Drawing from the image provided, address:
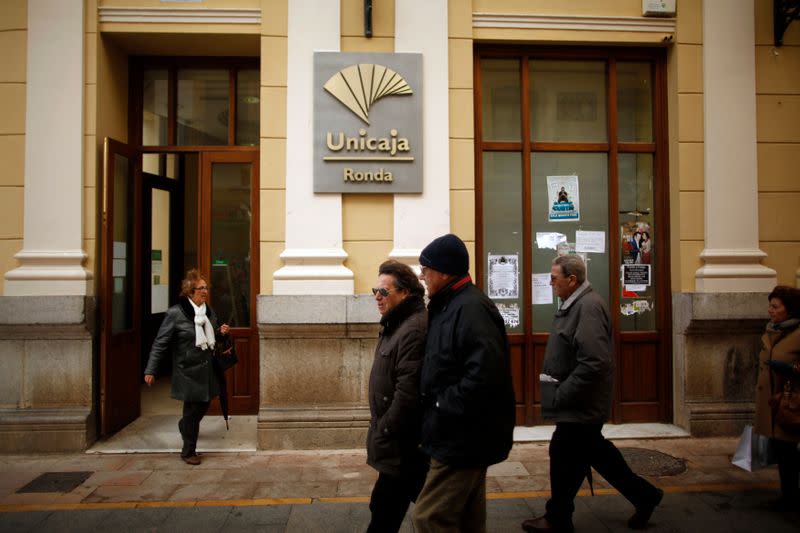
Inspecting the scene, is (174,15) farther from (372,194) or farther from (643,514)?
(643,514)

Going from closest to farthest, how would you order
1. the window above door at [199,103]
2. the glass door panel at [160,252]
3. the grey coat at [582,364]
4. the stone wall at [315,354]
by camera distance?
the grey coat at [582,364] → the stone wall at [315,354] → the window above door at [199,103] → the glass door panel at [160,252]

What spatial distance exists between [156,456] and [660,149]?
21.7 feet

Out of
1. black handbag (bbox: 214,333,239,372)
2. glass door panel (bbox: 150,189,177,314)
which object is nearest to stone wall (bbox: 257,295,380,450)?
black handbag (bbox: 214,333,239,372)

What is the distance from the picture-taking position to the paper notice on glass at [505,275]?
6871 millimetres

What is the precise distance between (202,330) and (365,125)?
2762 millimetres

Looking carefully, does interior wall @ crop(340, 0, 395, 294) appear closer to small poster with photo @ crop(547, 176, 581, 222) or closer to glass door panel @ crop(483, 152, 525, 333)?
glass door panel @ crop(483, 152, 525, 333)

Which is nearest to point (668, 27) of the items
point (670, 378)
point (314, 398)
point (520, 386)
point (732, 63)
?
point (732, 63)

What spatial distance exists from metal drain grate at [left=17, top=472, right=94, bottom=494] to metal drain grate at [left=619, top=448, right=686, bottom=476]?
5154 mm

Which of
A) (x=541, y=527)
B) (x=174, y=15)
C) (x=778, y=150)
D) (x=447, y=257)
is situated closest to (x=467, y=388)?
(x=447, y=257)

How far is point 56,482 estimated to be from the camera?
5.25 m

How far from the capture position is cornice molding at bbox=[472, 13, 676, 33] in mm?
6605

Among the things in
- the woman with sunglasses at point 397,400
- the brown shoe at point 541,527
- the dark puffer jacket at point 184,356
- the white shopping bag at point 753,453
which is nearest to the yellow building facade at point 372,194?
the dark puffer jacket at point 184,356

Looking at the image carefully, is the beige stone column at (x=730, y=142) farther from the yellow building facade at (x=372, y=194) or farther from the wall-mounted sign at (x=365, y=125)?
the wall-mounted sign at (x=365, y=125)

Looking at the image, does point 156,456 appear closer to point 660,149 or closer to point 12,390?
point 12,390
